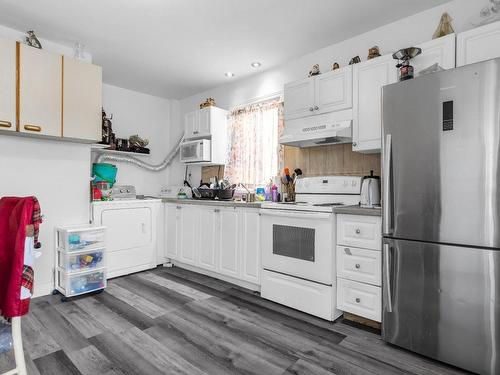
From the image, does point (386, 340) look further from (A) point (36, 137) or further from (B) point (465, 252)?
(A) point (36, 137)

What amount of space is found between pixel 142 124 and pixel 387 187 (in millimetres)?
3839

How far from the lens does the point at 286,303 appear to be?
2619 millimetres

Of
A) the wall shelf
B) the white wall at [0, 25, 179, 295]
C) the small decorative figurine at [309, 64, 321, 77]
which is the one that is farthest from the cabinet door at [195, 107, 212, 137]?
the small decorative figurine at [309, 64, 321, 77]

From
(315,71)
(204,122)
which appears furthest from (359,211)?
(204,122)

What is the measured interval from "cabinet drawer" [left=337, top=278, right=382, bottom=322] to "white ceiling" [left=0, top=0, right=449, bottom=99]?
2268 millimetres

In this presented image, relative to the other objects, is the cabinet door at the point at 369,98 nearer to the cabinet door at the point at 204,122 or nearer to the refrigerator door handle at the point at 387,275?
the refrigerator door handle at the point at 387,275

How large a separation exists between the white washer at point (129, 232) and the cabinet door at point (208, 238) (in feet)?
2.57

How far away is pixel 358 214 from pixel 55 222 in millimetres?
2985

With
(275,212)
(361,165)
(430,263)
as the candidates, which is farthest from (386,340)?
(361,165)

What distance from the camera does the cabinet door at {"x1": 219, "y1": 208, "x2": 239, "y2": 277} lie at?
312 centimetres

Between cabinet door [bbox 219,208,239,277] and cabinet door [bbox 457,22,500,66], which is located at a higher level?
cabinet door [bbox 457,22,500,66]

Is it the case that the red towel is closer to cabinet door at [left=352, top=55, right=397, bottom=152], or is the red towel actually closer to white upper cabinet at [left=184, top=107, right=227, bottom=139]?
cabinet door at [left=352, top=55, right=397, bottom=152]

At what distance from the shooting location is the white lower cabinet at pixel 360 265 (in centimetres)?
214

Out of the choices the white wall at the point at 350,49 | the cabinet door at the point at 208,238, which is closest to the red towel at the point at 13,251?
the cabinet door at the point at 208,238
